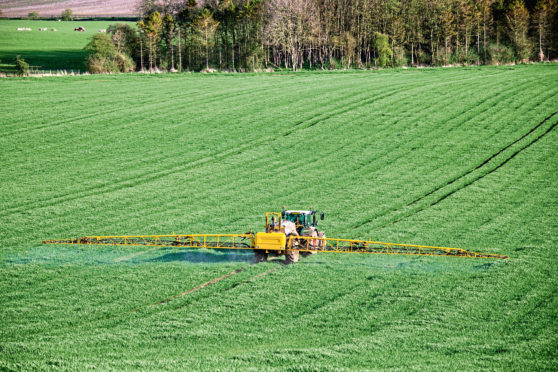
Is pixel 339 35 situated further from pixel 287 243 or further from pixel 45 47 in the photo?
pixel 287 243

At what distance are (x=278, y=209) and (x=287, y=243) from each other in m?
7.13

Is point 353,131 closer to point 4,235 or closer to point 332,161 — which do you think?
point 332,161

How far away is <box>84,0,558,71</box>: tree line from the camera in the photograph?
281 feet

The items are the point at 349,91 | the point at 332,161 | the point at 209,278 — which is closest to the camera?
the point at 209,278

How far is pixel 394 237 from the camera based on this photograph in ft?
91.1

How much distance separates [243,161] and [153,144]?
8256mm

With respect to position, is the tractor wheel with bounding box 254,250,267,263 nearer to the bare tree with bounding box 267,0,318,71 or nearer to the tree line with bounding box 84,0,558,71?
the tree line with bounding box 84,0,558,71

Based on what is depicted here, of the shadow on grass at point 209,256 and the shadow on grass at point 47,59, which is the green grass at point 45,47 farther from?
the shadow on grass at point 209,256

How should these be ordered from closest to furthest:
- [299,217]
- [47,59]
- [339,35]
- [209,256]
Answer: [209,256], [299,217], [339,35], [47,59]

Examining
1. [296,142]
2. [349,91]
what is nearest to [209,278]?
[296,142]

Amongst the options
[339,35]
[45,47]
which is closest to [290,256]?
[339,35]

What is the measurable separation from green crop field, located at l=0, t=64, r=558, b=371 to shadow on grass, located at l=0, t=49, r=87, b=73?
34.0 meters

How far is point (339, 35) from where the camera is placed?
306 ft

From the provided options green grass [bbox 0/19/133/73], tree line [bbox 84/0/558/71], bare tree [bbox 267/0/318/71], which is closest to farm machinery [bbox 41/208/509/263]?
tree line [bbox 84/0/558/71]
